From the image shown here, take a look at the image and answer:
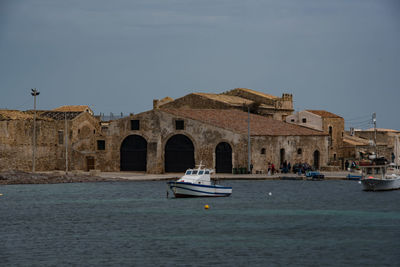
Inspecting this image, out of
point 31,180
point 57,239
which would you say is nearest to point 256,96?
point 31,180

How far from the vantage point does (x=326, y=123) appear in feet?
317

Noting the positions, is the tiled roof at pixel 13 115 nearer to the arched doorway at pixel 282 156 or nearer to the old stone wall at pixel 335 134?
the arched doorway at pixel 282 156

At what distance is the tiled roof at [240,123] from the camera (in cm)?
7603

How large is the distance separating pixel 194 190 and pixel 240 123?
76.9ft

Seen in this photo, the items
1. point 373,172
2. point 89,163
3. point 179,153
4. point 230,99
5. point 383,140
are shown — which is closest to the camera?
point 373,172

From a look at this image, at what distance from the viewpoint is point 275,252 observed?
35.1 meters

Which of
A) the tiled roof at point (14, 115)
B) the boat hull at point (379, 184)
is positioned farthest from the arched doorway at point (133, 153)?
the boat hull at point (379, 184)

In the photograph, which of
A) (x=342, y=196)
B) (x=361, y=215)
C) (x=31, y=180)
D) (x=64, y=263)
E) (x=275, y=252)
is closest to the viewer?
(x=64, y=263)

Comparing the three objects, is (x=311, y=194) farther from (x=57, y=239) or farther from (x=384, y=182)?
(x=57, y=239)

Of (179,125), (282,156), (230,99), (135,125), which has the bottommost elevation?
(282,156)

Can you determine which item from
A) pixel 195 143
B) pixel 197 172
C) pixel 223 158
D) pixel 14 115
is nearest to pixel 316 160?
pixel 223 158

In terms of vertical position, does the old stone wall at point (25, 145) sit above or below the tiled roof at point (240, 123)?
below

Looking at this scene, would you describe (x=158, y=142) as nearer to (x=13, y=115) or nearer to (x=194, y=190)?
(x=13, y=115)

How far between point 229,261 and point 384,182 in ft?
108
